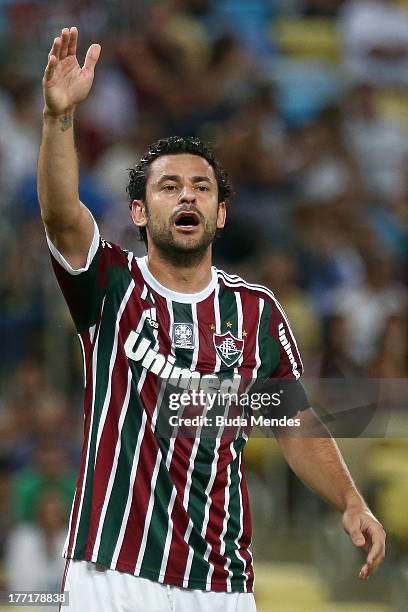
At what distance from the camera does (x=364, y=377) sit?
18.7 feet

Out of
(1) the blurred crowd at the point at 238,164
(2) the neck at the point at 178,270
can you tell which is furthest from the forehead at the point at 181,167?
(1) the blurred crowd at the point at 238,164

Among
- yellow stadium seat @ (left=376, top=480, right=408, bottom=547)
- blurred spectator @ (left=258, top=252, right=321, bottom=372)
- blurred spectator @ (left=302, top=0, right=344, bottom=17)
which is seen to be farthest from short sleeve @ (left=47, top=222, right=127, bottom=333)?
blurred spectator @ (left=302, top=0, right=344, bottom=17)

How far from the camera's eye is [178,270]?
323 cm

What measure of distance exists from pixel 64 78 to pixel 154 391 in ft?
2.80

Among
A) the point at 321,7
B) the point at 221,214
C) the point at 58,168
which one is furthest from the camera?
the point at 321,7

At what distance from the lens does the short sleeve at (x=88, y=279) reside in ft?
9.75

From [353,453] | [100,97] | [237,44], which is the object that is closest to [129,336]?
[353,453]

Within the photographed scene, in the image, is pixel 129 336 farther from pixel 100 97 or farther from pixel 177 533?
pixel 100 97

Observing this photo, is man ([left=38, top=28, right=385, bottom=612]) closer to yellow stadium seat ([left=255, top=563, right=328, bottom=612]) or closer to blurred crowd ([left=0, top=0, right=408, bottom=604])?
yellow stadium seat ([left=255, top=563, right=328, bottom=612])

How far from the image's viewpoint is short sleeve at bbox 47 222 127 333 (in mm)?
2971

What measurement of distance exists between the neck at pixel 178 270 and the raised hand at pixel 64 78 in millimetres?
545

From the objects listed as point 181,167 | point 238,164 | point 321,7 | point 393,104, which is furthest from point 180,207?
point 321,7

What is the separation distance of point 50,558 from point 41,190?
8.91 ft

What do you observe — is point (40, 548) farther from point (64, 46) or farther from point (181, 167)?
point (64, 46)
